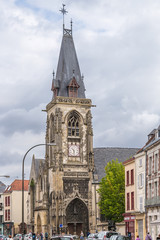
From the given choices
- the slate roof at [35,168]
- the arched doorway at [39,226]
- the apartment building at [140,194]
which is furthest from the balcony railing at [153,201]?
the slate roof at [35,168]

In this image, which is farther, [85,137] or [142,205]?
[85,137]

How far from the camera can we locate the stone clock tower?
82.1 metres

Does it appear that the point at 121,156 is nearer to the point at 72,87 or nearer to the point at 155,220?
the point at 72,87

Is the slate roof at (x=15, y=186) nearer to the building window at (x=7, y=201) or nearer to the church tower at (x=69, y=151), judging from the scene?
the building window at (x=7, y=201)

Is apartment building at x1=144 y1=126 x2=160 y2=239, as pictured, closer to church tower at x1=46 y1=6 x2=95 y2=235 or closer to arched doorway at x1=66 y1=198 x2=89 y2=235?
church tower at x1=46 y1=6 x2=95 y2=235

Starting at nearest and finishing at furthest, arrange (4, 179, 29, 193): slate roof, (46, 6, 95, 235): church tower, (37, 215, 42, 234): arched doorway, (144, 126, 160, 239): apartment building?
(144, 126, 160, 239): apartment building
(46, 6, 95, 235): church tower
(37, 215, 42, 234): arched doorway
(4, 179, 29, 193): slate roof

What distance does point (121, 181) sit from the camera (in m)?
70.2

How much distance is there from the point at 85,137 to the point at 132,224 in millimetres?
30623

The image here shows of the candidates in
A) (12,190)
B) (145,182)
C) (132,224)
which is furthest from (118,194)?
(12,190)

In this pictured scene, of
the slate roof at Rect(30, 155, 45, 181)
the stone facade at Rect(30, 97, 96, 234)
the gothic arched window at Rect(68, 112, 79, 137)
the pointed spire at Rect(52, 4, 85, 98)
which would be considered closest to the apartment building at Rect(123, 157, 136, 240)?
the stone facade at Rect(30, 97, 96, 234)

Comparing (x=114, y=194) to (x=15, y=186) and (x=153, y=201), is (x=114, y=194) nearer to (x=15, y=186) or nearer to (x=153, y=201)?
(x=153, y=201)

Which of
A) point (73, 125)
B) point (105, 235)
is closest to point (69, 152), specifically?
point (73, 125)

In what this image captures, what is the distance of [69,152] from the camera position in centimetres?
8488

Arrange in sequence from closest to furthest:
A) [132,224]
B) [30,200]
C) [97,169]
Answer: [132,224] → [97,169] → [30,200]
